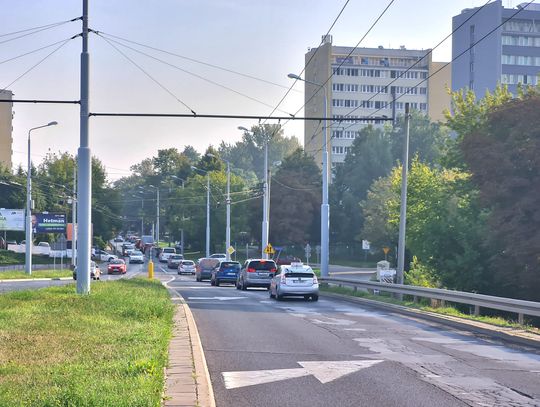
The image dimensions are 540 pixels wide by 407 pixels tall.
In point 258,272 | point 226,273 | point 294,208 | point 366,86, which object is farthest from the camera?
point 366,86

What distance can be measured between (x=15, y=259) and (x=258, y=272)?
46159 millimetres

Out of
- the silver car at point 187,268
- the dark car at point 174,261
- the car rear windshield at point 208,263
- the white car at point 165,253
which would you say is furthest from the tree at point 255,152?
the car rear windshield at point 208,263

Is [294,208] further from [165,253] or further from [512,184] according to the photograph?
[512,184]

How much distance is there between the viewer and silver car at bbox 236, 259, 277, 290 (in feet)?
124

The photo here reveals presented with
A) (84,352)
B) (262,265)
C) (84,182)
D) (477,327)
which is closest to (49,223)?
(262,265)

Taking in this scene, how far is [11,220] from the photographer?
77375mm

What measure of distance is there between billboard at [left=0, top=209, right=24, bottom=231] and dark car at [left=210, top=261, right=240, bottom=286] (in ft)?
127

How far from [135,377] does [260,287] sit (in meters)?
30.9

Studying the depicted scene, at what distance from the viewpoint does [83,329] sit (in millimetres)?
13117

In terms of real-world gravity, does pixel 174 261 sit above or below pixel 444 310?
below

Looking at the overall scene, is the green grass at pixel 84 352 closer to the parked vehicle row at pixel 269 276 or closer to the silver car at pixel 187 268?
the parked vehicle row at pixel 269 276

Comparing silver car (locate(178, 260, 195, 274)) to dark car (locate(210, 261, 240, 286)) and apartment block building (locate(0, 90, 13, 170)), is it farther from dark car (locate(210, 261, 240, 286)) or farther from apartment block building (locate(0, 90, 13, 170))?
apartment block building (locate(0, 90, 13, 170))

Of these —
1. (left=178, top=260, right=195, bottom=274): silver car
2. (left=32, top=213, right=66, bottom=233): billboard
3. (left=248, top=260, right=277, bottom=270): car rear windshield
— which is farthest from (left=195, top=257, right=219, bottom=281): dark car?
(left=32, top=213, right=66, bottom=233): billboard

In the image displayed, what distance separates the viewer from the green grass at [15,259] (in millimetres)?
73531
